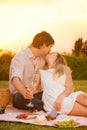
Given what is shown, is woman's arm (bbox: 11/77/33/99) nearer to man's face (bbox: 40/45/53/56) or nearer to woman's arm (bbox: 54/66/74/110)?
woman's arm (bbox: 54/66/74/110)

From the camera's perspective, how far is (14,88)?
971cm

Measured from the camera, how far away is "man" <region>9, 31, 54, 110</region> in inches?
368

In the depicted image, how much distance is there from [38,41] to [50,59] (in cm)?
44

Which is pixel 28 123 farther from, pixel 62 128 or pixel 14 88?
pixel 14 88

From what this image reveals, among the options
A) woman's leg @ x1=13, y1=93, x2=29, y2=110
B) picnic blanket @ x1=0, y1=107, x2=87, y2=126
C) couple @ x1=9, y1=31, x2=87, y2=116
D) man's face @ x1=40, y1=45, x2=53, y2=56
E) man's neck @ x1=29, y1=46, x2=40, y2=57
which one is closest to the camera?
picnic blanket @ x1=0, y1=107, x2=87, y2=126

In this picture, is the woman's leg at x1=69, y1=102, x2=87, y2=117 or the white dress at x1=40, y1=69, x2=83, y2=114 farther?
the white dress at x1=40, y1=69, x2=83, y2=114

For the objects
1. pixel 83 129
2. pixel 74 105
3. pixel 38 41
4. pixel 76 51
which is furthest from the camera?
pixel 76 51

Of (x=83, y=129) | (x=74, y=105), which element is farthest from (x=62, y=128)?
(x=74, y=105)

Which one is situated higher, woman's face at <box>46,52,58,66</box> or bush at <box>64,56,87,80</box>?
woman's face at <box>46,52,58,66</box>

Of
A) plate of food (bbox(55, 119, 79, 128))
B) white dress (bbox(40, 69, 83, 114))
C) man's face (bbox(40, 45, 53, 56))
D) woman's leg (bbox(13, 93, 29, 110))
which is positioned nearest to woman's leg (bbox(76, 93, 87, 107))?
white dress (bbox(40, 69, 83, 114))

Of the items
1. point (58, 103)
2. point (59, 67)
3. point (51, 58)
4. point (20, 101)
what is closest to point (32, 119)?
point (58, 103)

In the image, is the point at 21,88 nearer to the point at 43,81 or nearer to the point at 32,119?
the point at 43,81

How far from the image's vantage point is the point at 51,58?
368 inches

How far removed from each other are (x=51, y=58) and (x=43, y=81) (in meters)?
0.46
